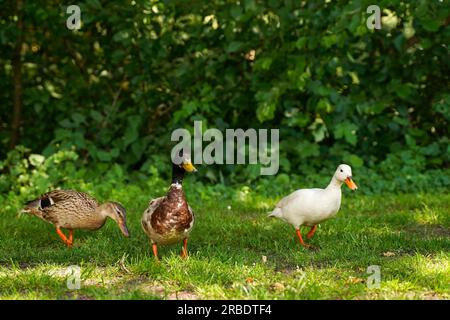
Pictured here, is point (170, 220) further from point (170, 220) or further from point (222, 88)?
point (222, 88)

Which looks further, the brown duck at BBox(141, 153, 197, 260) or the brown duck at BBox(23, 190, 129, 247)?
the brown duck at BBox(23, 190, 129, 247)

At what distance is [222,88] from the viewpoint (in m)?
10.1

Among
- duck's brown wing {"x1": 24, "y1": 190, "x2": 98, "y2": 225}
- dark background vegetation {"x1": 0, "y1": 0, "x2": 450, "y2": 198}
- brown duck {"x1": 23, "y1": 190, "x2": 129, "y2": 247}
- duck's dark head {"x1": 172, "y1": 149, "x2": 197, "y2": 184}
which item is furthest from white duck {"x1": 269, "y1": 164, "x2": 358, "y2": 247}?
dark background vegetation {"x1": 0, "y1": 0, "x2": 450, "y2": 198}

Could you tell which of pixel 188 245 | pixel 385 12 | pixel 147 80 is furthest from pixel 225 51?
pixel 188 245

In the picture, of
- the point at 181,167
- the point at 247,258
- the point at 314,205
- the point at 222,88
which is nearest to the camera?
the point at 247,258

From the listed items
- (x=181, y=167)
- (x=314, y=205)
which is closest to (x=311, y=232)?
Result: (x=314, y=205)

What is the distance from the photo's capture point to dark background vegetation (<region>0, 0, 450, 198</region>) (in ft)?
30.2

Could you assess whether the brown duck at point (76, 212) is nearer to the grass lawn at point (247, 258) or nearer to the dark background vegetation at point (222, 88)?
the grass lawn at point (247, 258)

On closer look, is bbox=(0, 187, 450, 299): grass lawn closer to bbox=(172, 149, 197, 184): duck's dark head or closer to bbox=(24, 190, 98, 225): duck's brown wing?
bbox=(24, 190, 98, 225): duck's brown wing

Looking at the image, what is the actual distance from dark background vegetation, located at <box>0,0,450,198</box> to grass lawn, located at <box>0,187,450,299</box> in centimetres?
191

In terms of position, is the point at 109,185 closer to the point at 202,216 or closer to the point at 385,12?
the point at 202,216

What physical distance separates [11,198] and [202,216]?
2.61 meters

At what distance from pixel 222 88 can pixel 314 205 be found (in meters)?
4.48

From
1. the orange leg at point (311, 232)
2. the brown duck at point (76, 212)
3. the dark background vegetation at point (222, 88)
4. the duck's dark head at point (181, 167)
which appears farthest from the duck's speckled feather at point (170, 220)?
the dark background vegetation at point (222, 88)
